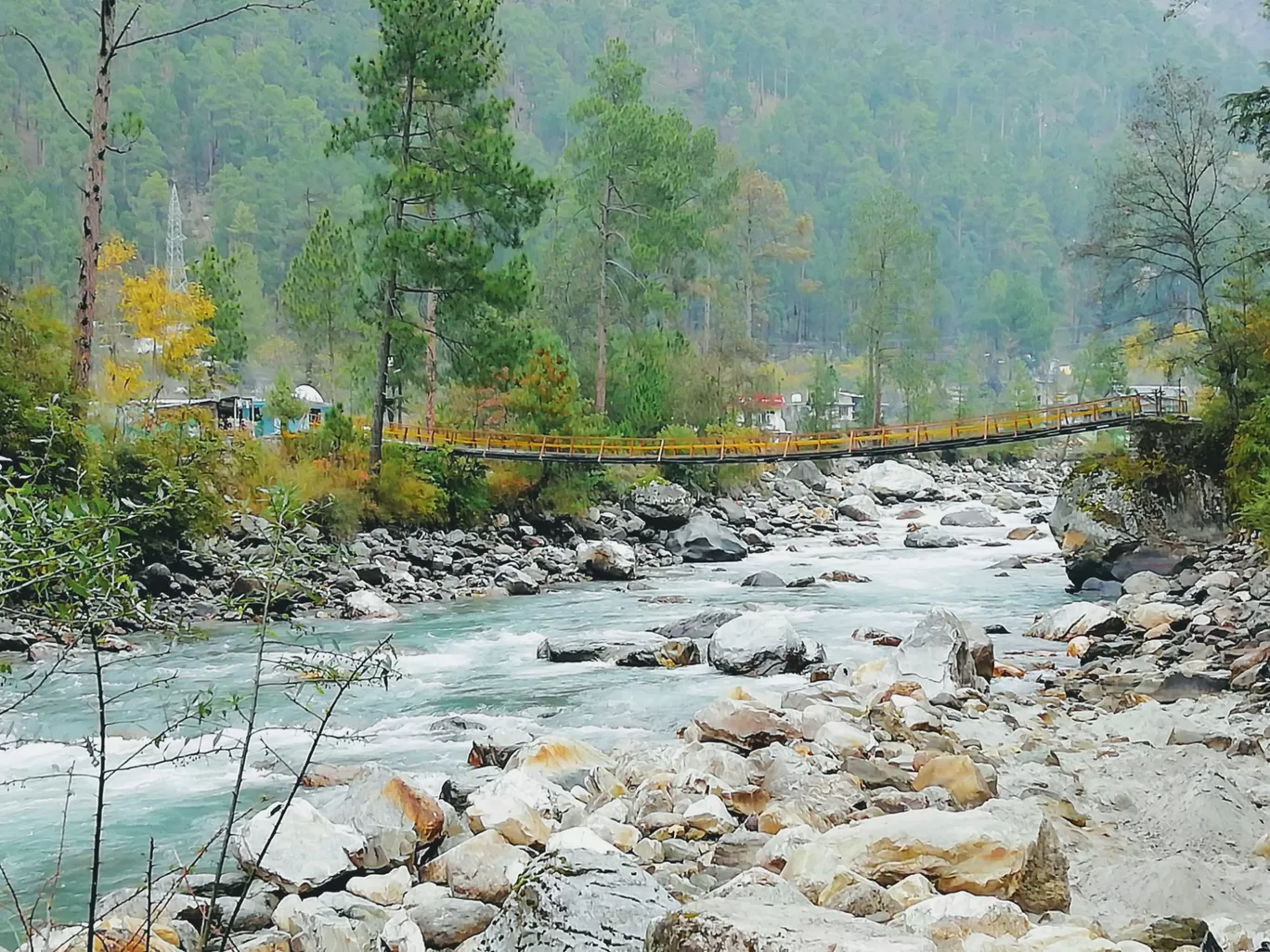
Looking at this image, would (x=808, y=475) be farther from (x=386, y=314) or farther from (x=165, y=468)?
(x=165, y=468)

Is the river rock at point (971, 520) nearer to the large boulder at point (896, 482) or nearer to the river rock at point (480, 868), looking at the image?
the large boulder at point (896, 482)

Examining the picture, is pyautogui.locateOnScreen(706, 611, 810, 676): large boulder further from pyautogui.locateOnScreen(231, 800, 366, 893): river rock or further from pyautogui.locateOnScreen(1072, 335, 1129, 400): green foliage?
pyautogui.locateOnScreen(1072, 335, 1129, 400): green foliage

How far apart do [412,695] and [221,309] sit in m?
22.4

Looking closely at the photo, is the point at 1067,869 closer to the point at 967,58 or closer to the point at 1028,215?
the point at 1028,215

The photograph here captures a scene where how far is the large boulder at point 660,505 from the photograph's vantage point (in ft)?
76.0

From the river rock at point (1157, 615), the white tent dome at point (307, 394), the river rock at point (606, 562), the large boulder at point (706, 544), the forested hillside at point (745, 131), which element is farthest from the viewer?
the forested hillside at point (745, 131)

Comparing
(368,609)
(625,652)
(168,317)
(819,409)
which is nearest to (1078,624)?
(625,652)

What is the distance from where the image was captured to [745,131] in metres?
103

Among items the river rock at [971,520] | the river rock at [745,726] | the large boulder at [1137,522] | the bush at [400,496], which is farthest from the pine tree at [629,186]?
the river rock at [745,726]

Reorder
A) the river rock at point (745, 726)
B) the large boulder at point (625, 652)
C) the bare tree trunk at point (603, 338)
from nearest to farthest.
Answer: the river rock at point (745, 726) < the large boulder at point (625, 652) < the bare tree trunk at point (603, 338)

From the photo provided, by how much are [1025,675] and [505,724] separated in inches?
177

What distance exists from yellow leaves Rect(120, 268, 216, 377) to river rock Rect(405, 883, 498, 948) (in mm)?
23158

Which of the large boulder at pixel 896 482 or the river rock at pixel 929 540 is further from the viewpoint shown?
the large boulder at pixel 896 482

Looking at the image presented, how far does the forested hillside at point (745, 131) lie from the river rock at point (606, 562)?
17080 millimetres
